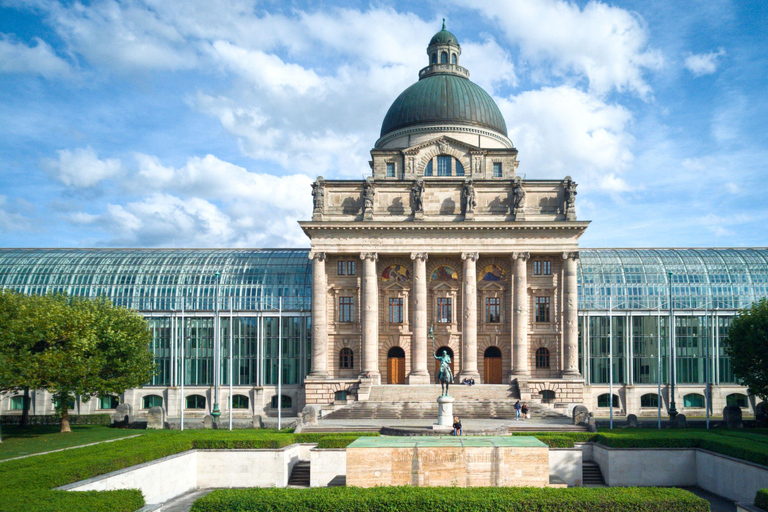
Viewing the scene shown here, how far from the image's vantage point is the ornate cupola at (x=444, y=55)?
83.6 m

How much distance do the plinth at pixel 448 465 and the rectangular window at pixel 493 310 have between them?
131ft

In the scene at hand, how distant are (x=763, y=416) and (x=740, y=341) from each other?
6.73m

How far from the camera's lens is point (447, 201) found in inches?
2761

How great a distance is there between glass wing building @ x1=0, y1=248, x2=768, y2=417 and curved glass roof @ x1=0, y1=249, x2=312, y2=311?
13 cm

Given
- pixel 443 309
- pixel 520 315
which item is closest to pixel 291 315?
pixel 443 309

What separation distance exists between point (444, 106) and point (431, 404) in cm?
3659

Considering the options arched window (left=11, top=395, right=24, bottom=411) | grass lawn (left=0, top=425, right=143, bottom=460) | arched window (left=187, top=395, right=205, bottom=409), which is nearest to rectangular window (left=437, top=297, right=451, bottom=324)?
arched window (left=187, top=395, right=205, bottom=409)

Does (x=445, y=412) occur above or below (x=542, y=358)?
below

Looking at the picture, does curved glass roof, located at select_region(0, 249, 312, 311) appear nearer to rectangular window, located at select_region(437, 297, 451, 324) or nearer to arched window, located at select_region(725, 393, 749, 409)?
rectangular window, located at select_region(437, 297, 451, 324)

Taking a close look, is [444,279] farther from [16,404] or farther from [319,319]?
[16,404]

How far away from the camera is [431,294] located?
7094 cm

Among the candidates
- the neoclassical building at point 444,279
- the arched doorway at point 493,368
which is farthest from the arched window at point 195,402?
the arched doorway at point 493,368

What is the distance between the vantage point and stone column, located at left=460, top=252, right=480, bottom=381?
2665 inches

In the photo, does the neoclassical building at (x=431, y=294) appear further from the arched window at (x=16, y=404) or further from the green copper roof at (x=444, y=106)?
the green copper roof at (x=444, y=106)
